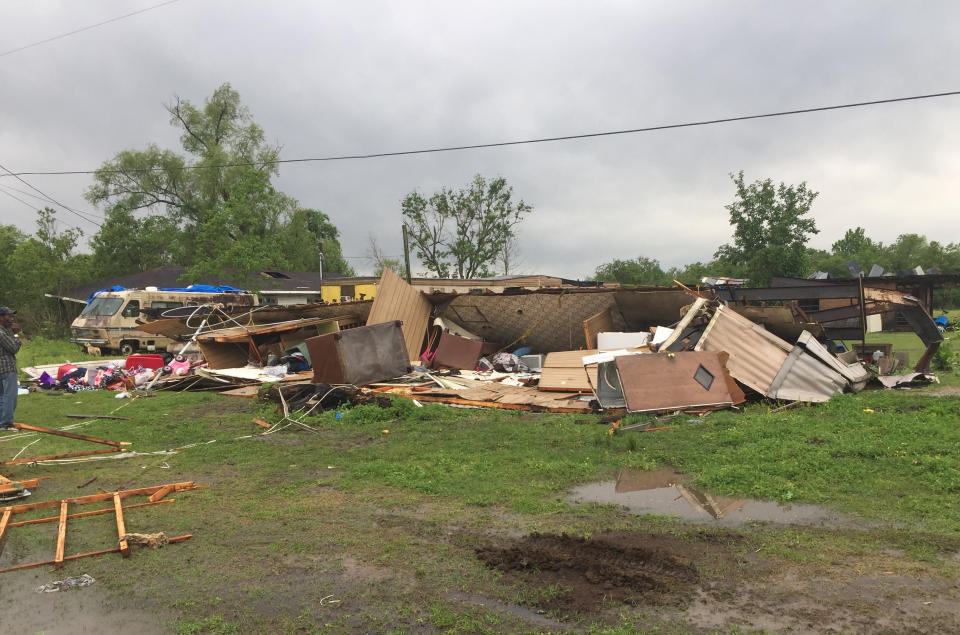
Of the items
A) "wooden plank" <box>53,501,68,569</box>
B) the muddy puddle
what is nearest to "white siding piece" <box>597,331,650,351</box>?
the muddy puddle

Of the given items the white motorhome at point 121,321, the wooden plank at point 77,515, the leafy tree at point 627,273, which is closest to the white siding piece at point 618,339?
the wooden plank at point 77,515

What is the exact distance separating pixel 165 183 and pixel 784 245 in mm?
40297

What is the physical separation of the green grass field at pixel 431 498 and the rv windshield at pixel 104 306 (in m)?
12.1

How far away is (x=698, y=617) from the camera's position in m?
2.98

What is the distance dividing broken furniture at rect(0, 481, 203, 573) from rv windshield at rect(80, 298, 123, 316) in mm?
16883

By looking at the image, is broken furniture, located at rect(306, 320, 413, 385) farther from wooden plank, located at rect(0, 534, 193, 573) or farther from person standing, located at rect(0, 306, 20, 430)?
wooden plank, located at rect(0, 534, 193, 573)

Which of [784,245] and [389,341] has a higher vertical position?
[784,245]

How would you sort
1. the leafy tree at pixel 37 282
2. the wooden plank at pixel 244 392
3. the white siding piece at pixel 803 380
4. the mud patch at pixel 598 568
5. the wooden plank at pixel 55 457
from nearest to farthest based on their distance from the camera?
1. the mud patch at pixel 598 568
2. the wooden plank at pixel 55 457
3. the white siding piece at pixel 803 380
4. the wooden plank at pixel 244 392
5. the leafy tree at pixel 37 282

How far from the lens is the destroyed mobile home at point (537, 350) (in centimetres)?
930

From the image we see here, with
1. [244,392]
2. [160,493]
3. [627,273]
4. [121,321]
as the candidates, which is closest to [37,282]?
[121,321]

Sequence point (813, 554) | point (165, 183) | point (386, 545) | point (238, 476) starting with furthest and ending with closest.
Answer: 1. point (165, 183)
2. point (238, 476)
3. point (386, 545)
4. point (813, 554)

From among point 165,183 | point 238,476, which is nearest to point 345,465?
point 238,476

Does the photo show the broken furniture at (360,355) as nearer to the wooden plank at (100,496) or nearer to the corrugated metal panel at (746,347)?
the wooden plank at (100,496)

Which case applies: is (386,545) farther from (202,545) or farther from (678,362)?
(678,362)
